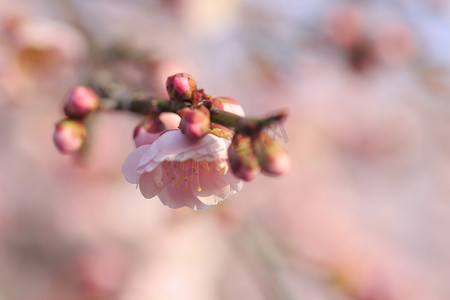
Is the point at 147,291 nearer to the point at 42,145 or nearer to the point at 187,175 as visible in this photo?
the point at 42,145

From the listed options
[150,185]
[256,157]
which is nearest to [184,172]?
[150,185]

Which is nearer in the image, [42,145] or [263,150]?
[263,150]

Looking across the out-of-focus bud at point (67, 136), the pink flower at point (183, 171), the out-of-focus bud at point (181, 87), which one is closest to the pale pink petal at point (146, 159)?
the pink flower at point (183, 171)

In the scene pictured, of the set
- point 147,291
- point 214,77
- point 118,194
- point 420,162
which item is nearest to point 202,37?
point 214,77

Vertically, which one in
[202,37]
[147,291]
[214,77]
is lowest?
[147,291]

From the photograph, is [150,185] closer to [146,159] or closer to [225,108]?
[146,159]

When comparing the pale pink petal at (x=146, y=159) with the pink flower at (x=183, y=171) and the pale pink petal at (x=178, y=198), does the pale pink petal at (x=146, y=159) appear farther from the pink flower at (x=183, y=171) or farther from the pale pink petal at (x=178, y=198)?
the pale pink petal at (x=178, y=198)

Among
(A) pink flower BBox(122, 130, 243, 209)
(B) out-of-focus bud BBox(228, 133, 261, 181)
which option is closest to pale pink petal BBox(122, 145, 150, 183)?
(A) pink flower BBox(122, 130, 243, 209)
